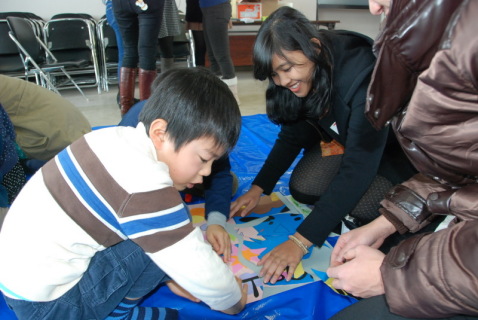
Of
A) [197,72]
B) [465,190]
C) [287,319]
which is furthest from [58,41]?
[465,190]

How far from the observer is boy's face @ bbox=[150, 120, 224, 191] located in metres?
0.74

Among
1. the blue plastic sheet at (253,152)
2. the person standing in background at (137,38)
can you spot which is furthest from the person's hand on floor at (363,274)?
the person standing in background at (137,38)

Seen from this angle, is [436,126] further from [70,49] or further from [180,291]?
[70,49]

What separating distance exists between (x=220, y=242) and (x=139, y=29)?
1.54 metres

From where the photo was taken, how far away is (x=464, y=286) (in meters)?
0.47

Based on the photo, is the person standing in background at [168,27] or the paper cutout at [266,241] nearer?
the paper cutout at [266,241]

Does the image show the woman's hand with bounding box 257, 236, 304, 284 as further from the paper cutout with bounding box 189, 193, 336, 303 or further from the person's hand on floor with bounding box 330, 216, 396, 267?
the person's hand on floor with bounding box 330, 216, 396, 267

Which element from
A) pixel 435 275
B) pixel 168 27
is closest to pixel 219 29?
pixel 168 27

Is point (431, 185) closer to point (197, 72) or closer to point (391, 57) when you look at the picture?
point (391, 57)

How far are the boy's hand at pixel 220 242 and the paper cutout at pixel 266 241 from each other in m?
0.04

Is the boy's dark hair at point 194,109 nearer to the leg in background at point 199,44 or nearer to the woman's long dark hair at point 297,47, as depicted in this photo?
the woman's long dark hair at point 297,47

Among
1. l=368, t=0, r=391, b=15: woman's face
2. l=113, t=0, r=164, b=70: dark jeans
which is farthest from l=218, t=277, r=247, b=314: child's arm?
l=113, t=0, r=164, b=70: dark jeans

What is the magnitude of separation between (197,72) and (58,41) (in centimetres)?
367

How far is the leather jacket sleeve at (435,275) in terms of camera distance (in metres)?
0.47
